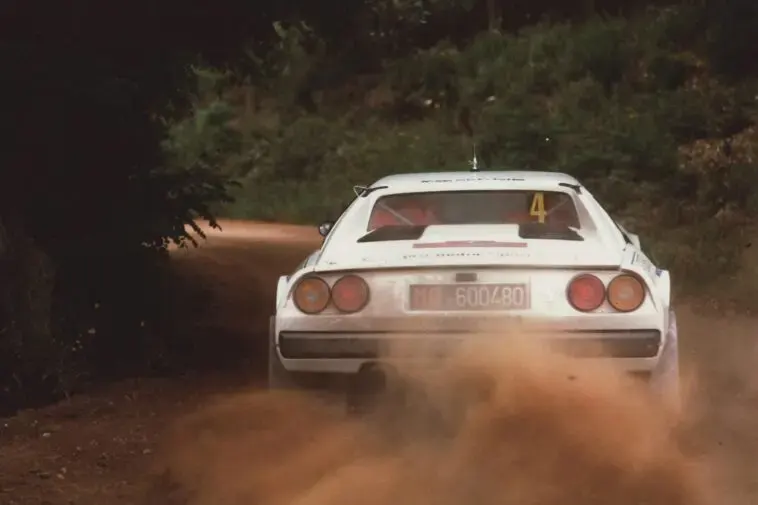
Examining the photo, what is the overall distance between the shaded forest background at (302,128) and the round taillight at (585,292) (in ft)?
11.4

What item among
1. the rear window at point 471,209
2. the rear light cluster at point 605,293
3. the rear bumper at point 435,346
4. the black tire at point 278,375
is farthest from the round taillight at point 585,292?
the rear window at point 471,209

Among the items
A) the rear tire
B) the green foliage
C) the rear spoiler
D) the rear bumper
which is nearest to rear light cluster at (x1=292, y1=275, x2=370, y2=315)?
the rear bumper

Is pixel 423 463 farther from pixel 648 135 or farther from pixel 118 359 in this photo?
pixel 648 135

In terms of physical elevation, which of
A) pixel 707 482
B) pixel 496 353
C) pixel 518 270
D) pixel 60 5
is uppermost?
pixel 60 5

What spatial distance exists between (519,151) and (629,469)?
54.8 feet

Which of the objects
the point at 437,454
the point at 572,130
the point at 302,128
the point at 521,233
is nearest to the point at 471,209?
the point at 521,233

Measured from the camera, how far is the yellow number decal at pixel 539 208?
6.52m

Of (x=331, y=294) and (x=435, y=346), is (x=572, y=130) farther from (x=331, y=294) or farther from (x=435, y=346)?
(x=435, y=346)

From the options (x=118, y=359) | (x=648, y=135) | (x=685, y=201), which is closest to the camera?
(x=118, y=359)

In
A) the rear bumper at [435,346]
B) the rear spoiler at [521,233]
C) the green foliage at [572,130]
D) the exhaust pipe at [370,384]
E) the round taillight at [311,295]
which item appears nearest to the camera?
the rear bumper at [435,346]

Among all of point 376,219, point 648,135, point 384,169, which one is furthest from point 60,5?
point 384,169

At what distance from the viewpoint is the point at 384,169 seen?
2819 cm

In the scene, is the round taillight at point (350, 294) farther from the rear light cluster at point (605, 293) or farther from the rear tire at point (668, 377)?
the rear tire at point (668, 377)

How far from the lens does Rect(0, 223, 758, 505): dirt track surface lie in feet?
15.0
